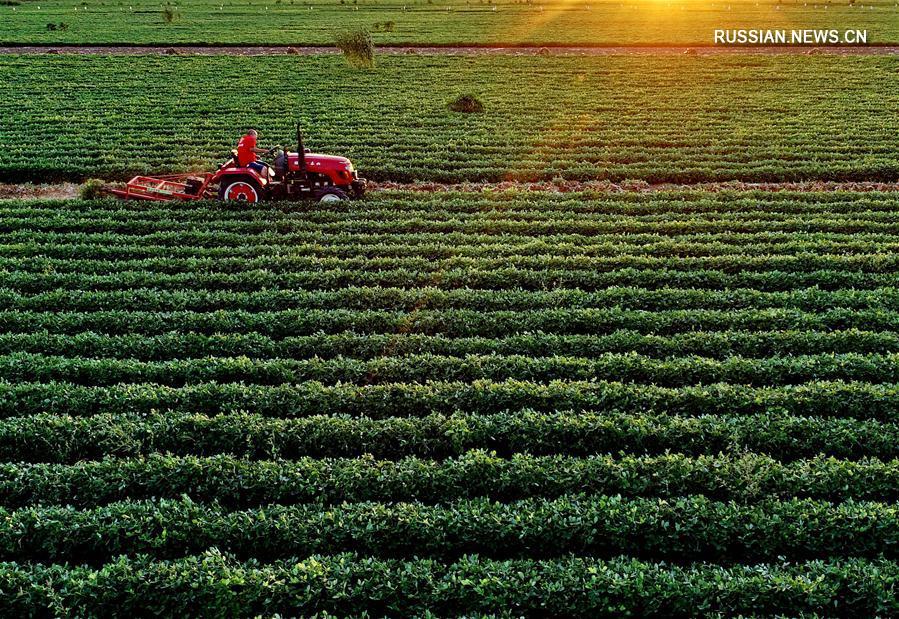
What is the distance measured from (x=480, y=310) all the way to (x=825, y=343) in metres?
5.58

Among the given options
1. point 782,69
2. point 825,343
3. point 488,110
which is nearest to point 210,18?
point 488,110

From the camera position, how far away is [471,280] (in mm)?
12289

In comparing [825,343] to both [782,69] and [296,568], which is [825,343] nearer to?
[296,568]

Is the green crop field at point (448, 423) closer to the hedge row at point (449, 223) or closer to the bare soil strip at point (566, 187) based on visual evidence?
the hedge row at point (449, 223)

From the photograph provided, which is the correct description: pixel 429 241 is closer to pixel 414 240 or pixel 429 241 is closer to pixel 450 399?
pixel 414 240

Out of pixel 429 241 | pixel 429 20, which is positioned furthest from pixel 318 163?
pixel 429 20

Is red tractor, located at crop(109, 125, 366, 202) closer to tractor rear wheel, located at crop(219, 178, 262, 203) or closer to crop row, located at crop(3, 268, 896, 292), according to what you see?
tractor rear wheel, located at crop(219, 178, 262, 203)

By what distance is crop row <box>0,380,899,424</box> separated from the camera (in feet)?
28.6

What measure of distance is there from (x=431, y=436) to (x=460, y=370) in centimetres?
160

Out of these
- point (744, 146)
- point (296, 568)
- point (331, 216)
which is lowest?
point (296, 568)

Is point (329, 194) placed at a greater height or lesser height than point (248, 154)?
lesser

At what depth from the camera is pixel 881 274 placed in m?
12.5

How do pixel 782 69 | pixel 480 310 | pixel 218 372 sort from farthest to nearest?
pixel 782 69, pixel 480 310, pixel 218 372

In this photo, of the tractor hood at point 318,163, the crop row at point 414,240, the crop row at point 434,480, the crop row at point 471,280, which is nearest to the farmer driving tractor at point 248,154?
the tractor hood at point 318,163
